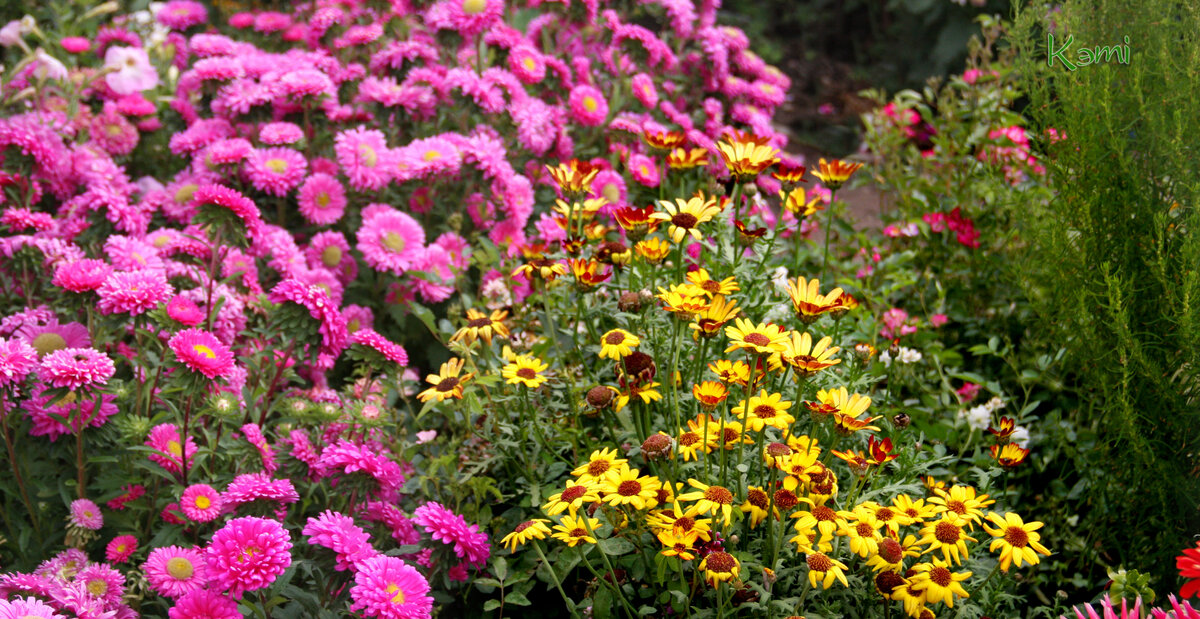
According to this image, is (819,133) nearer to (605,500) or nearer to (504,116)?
(504,116)

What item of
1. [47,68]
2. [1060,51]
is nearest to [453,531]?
[1060,51]

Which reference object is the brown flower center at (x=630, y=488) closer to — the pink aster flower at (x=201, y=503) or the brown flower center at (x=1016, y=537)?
the brown flower center at (x=1016, y=537)

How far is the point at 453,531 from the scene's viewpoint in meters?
1.40

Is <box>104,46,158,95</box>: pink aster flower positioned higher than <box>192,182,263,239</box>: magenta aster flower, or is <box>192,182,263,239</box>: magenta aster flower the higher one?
<box>192,182,263,239</box>: magenta aster flower

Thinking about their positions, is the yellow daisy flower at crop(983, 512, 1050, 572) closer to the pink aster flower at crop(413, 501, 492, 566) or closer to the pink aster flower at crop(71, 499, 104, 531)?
the pink aster flower at crop(413, 501, 492, 566)

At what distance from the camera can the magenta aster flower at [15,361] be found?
1.34 m

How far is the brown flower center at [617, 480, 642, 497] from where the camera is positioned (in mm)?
1157

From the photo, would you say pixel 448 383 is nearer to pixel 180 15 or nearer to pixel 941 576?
pixel 941 576

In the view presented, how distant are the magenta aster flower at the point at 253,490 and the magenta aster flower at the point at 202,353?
0.57 ft

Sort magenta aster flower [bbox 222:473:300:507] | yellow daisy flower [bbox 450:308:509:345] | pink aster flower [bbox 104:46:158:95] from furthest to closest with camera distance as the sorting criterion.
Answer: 1. pink aster flower [bbox 104:46:158:95]
2. yellow daisy flower [bbox 450:308:509:345]
3. magenta aster flower [bbox 222:473:300:507]

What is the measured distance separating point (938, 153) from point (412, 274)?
1.71 metres

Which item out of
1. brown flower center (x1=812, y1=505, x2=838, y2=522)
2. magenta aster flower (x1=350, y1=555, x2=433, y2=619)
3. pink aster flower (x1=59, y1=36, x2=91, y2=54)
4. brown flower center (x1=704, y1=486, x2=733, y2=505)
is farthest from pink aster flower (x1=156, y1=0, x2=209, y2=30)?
brown flower center (x1=812, y1=505, x2=838, y2=522)

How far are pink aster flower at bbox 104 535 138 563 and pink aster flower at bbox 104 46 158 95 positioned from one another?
1.47 meters

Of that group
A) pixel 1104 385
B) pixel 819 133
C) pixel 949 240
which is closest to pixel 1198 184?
pixel 1104 385
